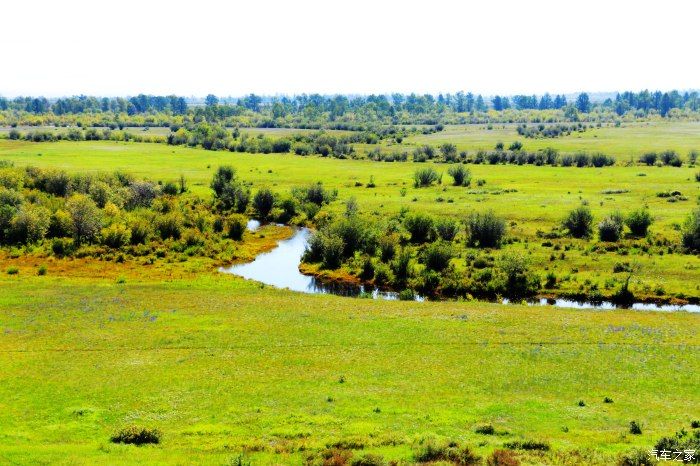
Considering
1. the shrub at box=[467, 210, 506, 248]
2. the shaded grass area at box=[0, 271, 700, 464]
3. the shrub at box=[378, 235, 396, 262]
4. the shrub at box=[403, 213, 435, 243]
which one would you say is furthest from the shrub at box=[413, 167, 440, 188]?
the shaded grass area at box=[0, 271, 700, 464]

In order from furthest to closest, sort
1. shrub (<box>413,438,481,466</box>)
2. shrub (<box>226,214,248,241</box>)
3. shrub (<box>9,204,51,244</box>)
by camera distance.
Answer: shrub (<box>226,214,248,241</box>) → shrub (<box>9,204,51,244</box>) → shrub (<box>413,438,481,466</box>)

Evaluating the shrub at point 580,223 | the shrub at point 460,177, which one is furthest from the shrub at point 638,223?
the shrub at point 460,177

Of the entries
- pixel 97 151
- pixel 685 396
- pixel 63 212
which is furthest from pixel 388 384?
pixel 97 151

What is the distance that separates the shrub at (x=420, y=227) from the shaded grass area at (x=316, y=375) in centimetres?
2775

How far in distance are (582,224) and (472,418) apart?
193 ft

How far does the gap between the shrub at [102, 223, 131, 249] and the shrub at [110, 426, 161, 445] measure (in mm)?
55641

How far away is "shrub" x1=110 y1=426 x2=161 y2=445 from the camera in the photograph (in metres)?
30.4

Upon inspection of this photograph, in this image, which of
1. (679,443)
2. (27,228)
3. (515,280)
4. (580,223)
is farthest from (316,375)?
(27,228)

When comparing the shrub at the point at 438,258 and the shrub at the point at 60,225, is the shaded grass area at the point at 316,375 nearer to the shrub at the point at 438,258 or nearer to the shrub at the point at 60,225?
the shrub at the point at 438,258

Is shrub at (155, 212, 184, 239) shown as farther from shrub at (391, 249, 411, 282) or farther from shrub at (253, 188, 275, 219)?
shrub at (391, 249, 411, 282)

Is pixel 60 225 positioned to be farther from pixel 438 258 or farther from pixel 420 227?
pixel 438 258

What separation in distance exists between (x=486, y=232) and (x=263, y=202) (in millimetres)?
40425

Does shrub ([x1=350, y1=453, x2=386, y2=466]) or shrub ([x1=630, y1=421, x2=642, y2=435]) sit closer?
shrub ([x1=350, y1=453, x2=386, y2=466])

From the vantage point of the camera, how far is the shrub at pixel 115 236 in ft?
273
